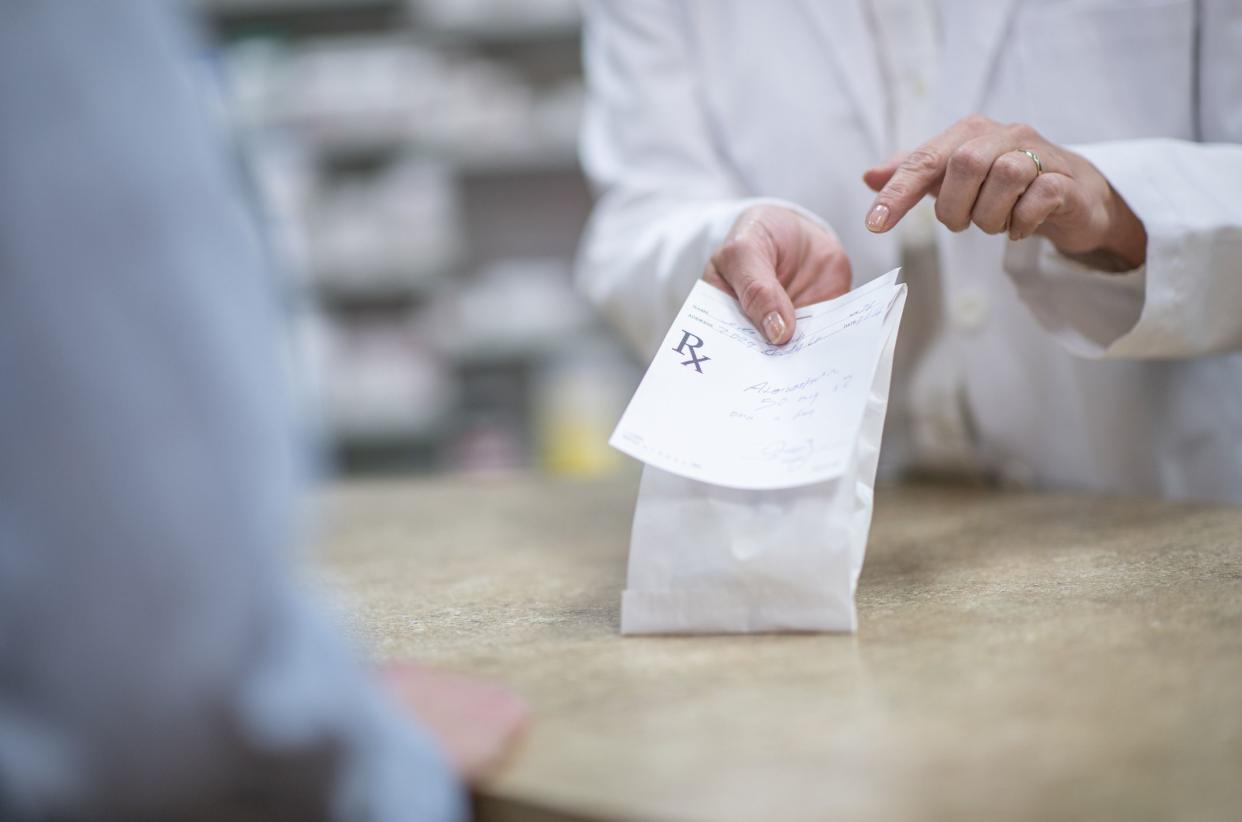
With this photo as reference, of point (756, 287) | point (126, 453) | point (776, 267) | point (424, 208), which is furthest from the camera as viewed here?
point (424, 208)

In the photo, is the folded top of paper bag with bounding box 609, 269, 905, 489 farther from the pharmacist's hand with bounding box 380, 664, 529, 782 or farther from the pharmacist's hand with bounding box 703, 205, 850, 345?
the pharmacist's hand with bounding box 380, 664, 529, 782

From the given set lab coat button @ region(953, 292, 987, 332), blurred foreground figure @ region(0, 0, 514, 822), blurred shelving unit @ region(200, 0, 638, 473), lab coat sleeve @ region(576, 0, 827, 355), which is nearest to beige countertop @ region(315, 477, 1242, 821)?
blurred foreground figure @ region(0, 0, 514, 822)

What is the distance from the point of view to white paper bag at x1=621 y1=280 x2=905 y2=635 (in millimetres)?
557

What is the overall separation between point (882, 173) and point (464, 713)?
50cm

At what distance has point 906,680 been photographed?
474 mm

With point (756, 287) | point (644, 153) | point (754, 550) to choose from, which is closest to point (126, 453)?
point (754, 550)

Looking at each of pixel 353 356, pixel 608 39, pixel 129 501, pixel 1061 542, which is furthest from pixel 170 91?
pixel 353 356

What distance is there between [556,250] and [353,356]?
0.69m

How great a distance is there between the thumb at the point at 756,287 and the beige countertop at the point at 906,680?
180mm

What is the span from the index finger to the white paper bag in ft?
0.36

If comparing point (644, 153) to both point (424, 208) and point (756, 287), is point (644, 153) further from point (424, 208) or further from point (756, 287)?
point (424, 208)

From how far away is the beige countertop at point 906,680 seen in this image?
37 centimetres

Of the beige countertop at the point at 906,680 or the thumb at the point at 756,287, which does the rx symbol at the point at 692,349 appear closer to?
the thumb at the point at 756,287

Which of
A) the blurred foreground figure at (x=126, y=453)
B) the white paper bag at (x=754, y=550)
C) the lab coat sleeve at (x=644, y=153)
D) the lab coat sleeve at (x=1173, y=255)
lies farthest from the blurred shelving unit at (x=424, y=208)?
the blurred foreground figure at (x=126, y=453)
